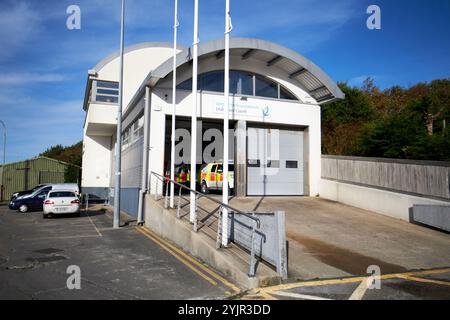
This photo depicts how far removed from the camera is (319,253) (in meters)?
8.31

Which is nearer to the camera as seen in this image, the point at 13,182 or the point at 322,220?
the point at 322,220

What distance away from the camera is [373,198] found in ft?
46.6

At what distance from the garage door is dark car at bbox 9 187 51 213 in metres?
14.9

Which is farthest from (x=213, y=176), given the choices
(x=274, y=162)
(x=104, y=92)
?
(x=104, y=92)

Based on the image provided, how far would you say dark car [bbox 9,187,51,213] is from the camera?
23.2m

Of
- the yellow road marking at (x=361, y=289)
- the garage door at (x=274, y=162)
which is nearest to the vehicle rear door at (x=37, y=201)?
the garage door at (x=274, y=162)

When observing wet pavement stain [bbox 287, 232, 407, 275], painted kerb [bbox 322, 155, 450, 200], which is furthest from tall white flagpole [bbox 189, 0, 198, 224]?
painted kerb [bbox 322, 155, 450, 200]

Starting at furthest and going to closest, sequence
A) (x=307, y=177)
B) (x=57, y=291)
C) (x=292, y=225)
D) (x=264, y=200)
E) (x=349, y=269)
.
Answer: (x=307, y=177), (x=264, y=200), (x=292, y=225), (x=349, y=269), (x=57, y=291)

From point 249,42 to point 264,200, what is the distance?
22.8ft

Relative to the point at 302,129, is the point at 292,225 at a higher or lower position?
lower

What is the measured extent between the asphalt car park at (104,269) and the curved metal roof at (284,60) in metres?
6.97

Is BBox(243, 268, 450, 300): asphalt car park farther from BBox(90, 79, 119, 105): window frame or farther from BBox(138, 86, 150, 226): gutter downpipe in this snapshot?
BBox(90, 79, 119, 105): window frame

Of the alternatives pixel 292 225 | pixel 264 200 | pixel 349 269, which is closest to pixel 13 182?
pixel 264 200

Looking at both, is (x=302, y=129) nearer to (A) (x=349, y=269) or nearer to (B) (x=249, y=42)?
(B) (x=249, y=42)
